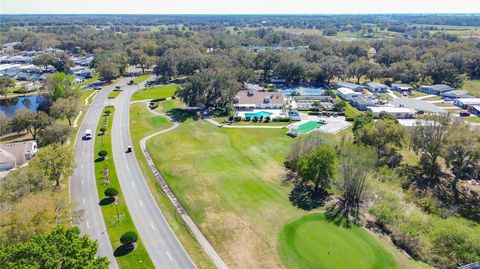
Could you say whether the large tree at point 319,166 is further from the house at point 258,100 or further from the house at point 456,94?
the house at point 456,94

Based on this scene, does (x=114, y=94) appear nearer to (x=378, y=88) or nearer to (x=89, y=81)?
(x=89, y=81)

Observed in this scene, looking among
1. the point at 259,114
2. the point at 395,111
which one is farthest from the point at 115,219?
the point at 395,111

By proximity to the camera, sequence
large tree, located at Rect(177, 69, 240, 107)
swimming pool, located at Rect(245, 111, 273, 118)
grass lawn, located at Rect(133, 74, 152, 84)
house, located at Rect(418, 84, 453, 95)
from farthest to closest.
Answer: grass lawn, located at Rect(133, 74, 152, 84), house, located at Rect(418, 84, 453, 95), large tree, located at Rect(177, 69, 240, 107), swimming pool, located at Rect(245, 111, 273, 118)

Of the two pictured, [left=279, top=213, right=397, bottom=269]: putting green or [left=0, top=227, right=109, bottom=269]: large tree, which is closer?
[left=0, top=227, right=109, bottom=269]: large tree

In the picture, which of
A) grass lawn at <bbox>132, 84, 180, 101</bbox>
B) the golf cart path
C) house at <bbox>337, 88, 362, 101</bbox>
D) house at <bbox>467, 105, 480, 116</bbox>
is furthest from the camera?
grass lawn at <bbox>132, 84, 180, 101</bbox>

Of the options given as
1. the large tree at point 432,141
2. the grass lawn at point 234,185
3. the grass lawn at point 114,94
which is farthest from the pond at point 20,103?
the large tree at point 432,141

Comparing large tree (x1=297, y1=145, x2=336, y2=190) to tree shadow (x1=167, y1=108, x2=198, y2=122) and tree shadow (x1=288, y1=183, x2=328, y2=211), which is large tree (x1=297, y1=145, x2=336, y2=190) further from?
tree shadow (x1=167, y1=108, x2=198, y2=122)

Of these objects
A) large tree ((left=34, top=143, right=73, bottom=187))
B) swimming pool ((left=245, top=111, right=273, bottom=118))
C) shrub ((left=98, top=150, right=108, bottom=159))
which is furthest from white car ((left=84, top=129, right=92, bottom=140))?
swimming pool ((left=245, top=111, right=273, bottom=118))
